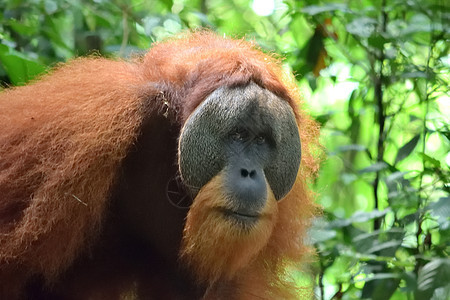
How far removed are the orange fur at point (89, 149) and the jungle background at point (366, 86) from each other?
715mm

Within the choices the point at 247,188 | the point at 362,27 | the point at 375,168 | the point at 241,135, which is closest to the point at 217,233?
the point at 247,188

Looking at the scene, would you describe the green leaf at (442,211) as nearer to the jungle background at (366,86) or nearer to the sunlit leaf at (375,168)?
the jungle background at (366,86)

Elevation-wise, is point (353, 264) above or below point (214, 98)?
below

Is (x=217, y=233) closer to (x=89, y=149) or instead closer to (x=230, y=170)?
(x=230, y=170)

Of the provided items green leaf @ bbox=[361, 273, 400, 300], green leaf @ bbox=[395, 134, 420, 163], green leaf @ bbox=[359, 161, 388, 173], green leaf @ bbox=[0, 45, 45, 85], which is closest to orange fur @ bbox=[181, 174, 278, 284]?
green leaf @ bbox=[361, 273, 400, 300]

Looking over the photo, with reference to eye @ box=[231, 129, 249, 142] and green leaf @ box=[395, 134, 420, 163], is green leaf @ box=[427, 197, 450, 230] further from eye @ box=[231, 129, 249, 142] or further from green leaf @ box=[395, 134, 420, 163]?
eye @ box=[231, 129, 249, 142]

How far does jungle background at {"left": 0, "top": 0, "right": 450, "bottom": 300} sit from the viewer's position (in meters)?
3.92

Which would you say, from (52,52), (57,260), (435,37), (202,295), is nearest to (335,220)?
(202,295)

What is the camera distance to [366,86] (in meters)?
5.14

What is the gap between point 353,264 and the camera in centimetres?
417

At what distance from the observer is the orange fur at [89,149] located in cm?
318

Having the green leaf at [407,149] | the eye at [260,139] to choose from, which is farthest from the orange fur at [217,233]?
the green leaf at [407,149]

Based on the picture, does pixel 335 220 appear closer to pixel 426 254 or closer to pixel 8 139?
pixel 426 254

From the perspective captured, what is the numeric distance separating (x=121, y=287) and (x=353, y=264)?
4.38 ft
